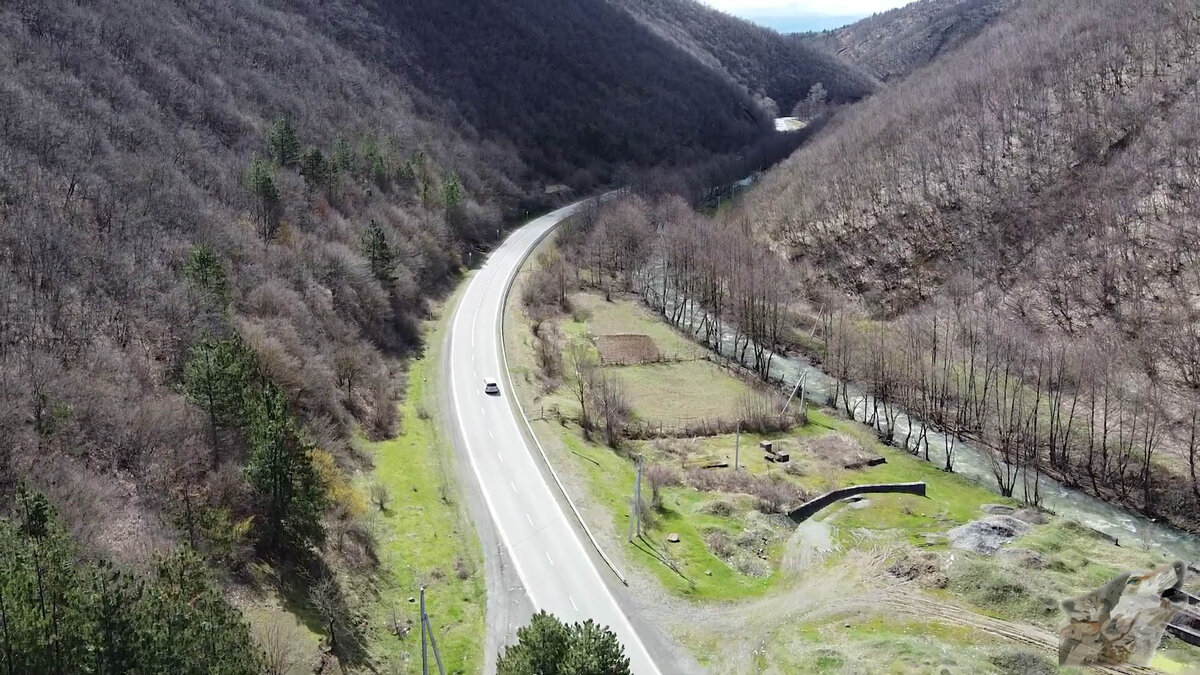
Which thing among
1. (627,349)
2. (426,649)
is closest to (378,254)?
(627,349)

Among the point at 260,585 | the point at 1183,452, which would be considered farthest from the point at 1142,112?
the point at 260,585

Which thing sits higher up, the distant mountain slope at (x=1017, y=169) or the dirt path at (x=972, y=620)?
the distant mountain slope at (x=1017, y=169)

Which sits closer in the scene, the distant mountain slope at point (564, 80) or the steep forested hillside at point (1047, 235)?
the steep forested hillside at point (1047, 235)

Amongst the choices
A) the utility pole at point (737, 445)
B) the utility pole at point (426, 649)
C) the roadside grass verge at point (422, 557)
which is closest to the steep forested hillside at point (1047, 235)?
the utility pole at point (737, 445)

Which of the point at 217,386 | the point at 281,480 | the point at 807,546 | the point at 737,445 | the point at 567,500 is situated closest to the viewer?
the point at 281,480

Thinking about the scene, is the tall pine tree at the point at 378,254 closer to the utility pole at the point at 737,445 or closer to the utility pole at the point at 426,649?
the utility pole at the point at 737,445

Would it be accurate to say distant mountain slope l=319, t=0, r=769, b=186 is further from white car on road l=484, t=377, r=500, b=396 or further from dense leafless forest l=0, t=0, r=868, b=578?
white car on road l=484, t=377, r=500, b=396

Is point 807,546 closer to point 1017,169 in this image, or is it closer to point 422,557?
point 422,557
